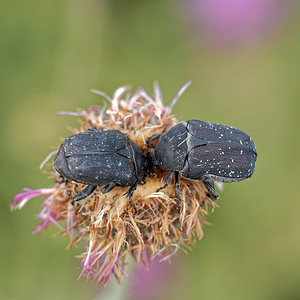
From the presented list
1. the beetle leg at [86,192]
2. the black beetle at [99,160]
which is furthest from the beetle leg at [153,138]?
the beetle leg at [86,192]

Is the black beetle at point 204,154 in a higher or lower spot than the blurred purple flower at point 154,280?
higher

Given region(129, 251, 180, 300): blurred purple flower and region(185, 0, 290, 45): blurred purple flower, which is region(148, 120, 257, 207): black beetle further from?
region(185, 0, 290, 45): blurred purple flower

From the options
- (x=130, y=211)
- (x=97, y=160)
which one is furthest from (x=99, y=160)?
(x=130, y=211)

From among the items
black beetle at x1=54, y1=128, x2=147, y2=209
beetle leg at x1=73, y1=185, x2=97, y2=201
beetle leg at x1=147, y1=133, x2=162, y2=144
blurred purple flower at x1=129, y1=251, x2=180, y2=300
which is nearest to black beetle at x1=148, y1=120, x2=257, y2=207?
beetle leg at x1=147, y1=133, x2=162, y2=144

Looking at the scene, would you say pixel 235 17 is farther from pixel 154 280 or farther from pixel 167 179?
pixel 154 280

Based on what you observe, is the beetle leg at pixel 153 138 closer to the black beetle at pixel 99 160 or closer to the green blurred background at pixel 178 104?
the black beetle at pixel 99 160
